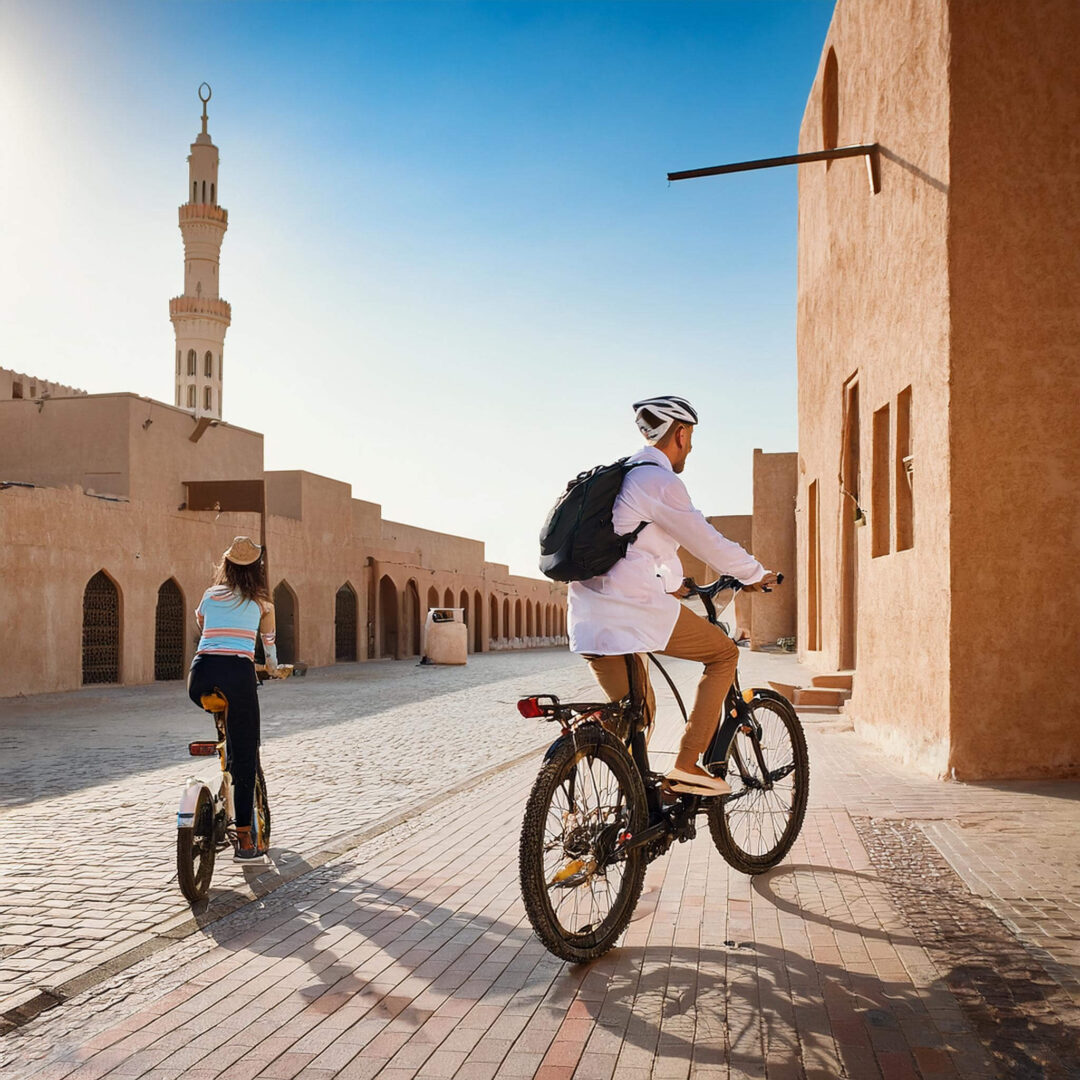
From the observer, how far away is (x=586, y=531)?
4387mm

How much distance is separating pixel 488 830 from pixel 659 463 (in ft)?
10.7

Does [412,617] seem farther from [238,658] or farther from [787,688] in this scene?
[238,658]

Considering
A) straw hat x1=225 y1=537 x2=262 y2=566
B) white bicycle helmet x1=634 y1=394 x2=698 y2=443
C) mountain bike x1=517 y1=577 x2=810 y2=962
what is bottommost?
mountain bike x1=517 y1=577 x2=810 y2=962

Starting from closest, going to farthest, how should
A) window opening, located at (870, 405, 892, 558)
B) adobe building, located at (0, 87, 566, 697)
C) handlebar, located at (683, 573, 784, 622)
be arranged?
handlebar, located at (683, 573, 784, 622), window opening, located at (870, 405, 892, 558), adobe building, located at (0, 87, 566, 697)

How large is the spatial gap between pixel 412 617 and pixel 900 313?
37.5m

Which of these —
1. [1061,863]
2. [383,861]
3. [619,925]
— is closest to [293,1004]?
[619,925]

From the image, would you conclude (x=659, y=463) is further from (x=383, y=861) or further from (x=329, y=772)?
(x=329, y=772)

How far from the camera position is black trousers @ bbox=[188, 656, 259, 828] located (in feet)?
19.4

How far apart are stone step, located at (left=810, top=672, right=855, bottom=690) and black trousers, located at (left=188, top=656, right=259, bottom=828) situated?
9919 millimetres

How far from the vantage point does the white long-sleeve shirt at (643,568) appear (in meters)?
4.40

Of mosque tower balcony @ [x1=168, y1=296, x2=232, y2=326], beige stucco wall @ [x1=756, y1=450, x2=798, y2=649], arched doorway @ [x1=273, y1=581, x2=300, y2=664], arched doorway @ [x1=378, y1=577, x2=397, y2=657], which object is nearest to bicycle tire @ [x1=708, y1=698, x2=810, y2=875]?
arched doorway @ [x1=273, y1=581, x2=300, y2=664]

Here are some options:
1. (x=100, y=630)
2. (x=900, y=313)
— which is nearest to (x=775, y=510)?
(x=100, y=630)

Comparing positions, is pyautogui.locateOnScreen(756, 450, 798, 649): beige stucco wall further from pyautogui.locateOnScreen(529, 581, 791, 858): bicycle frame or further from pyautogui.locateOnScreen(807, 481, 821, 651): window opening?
pyautogui.locateOnScreen(529, 581, 791, 858): bicycle frame

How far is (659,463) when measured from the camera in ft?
15.0
